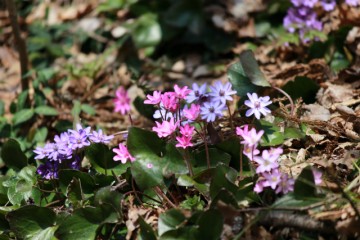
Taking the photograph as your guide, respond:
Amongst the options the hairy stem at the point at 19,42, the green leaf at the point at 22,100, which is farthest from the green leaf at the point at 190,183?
the hairy stem at the point at 19,42

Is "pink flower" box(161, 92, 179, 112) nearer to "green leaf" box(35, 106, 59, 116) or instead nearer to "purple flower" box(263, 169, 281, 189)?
"purple flower" box(263, 169, 281, 189)

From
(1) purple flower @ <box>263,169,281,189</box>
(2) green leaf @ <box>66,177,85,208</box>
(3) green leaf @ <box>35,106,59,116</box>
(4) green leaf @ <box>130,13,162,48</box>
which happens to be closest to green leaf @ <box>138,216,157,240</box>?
(2) green leaf @ <box>66,177,85,208</box>

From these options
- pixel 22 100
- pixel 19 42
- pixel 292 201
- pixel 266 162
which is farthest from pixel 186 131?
pixel 19 42

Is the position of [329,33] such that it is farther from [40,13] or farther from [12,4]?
[40,13]

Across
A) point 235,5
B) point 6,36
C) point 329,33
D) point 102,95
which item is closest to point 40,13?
point 6,36

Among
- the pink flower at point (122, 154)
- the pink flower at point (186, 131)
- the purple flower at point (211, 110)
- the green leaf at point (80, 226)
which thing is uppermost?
the purple flower at point (211, 110)

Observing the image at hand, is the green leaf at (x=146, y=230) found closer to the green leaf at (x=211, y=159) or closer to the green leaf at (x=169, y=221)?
the green leaf at (x=169, y=221)

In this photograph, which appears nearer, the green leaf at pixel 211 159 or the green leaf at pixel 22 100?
the green leaf at pixel 211 159
